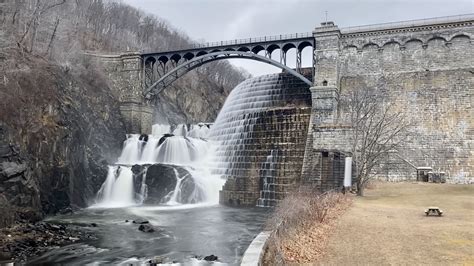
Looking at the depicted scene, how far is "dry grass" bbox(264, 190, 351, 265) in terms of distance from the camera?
922cm

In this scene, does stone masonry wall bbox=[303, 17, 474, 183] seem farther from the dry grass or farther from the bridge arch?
the dry grass

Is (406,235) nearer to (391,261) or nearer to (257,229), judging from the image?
(391,261)

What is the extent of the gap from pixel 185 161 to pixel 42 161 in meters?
12.7

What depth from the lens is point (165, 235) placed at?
679 inches

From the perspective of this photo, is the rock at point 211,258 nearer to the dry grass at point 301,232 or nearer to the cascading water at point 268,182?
the dry grass at point 301,232

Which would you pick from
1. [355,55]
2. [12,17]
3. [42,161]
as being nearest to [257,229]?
[42,161]

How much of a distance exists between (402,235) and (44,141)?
61.9 ft

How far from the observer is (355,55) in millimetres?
31234

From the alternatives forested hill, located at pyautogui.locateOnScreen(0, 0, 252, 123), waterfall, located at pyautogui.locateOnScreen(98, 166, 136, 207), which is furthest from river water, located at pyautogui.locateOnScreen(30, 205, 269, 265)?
forested hill, located at pyautogui.locateOnScreen(0, 0, 252, 123)

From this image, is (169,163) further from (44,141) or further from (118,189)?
(44,141)

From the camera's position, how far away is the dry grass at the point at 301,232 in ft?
30.2

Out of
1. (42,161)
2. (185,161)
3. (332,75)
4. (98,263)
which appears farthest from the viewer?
(185,161)

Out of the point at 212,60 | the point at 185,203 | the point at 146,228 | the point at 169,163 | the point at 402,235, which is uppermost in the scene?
A: the point at 212,60

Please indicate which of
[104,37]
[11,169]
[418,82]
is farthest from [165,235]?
[104,37]
